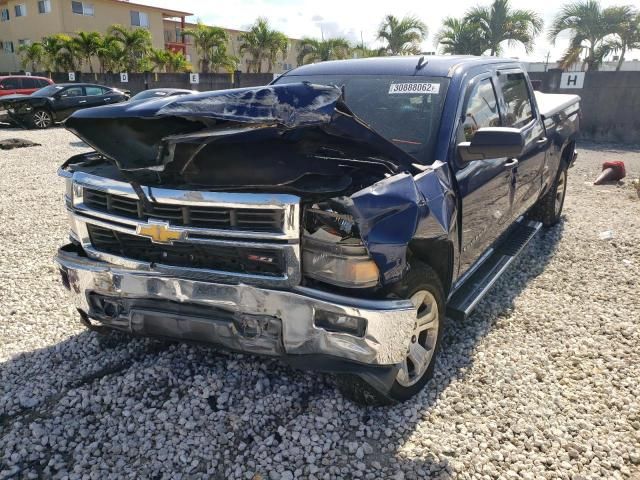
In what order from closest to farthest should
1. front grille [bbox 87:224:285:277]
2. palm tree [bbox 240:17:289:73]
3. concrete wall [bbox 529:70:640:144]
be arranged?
front grille [bbox 87:224:285:277] < concrete wall [bbox 529:70:640:144] < palm tree [bbox 240:17:289:73]

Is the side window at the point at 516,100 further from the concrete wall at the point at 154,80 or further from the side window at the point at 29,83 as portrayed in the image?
the concrete wall at the point at 154,80

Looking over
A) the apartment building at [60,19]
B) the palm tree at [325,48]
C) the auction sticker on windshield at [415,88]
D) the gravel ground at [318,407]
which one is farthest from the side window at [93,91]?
the apartment building at [60,19]

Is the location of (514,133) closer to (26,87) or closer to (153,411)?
(153,411)

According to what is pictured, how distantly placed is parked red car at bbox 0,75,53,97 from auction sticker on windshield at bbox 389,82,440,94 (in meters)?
19.5

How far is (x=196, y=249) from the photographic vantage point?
269 cm

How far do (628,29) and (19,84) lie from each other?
21819 millimetres

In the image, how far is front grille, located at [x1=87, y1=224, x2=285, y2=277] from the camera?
2.59m

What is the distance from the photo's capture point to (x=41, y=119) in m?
16.9

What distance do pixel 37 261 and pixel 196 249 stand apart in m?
3.34

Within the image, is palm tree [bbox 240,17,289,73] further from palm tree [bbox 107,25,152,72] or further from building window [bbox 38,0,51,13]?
building window [bbox 38,0,51,13]

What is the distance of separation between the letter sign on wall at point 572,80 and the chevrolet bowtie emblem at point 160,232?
14.9m

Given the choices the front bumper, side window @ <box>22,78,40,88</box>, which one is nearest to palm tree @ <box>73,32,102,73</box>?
side window @ <box>22,78,40,88</box>

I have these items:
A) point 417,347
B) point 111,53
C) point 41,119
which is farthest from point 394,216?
point 111,53

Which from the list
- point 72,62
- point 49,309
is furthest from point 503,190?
point 72,62
